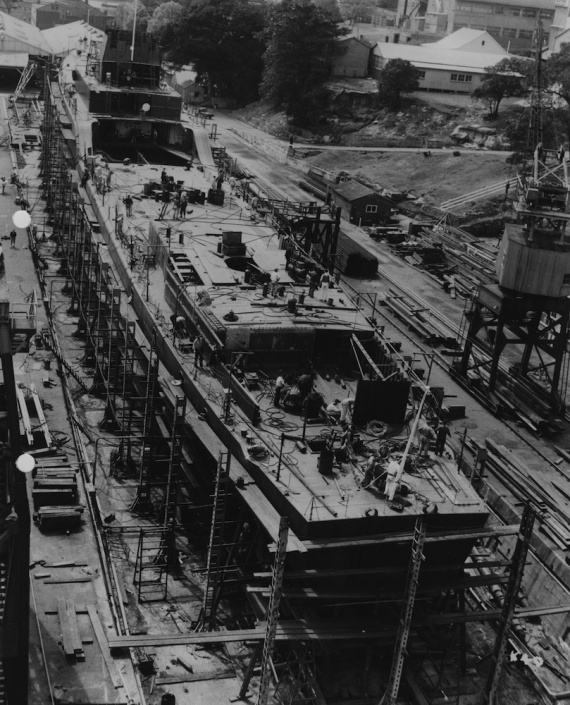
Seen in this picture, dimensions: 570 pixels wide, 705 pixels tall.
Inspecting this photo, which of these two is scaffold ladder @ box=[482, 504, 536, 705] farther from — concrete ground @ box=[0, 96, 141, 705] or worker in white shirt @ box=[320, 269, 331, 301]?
worker in white shirt @ box=[320, 269, 331, 301]

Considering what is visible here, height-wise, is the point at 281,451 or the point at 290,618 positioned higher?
the point at 281,451

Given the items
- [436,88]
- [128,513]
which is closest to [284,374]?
[128,513]

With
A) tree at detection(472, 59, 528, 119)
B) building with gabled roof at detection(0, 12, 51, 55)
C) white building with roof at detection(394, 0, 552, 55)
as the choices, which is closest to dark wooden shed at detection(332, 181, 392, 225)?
tree at detection(472, 59, 528, 119)

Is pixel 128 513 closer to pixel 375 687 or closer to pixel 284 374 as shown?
pixel 284 374

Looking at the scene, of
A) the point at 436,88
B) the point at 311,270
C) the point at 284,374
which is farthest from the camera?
the point at 436,88

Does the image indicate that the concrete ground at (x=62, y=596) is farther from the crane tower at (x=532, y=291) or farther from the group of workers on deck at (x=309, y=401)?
the crane tower at (x=532, y=291)

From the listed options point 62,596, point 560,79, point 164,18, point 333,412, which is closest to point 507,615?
point 333,412

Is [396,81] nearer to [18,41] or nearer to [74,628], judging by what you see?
[18,41]
